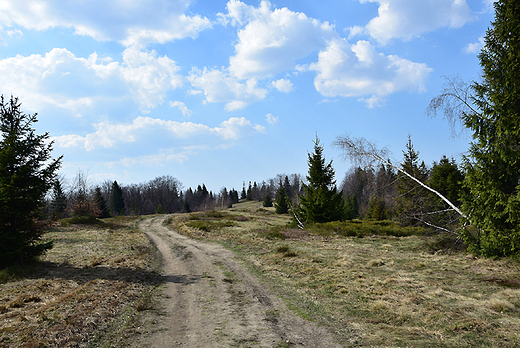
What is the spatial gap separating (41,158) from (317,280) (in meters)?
14.0

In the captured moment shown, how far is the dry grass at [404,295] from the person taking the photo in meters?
5.71

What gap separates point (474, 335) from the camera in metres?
5.50

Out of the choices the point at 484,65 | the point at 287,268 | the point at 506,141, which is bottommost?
the point at 287,268

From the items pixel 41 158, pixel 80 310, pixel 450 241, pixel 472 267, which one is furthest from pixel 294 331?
pixel 41 158

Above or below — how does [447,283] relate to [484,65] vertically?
below

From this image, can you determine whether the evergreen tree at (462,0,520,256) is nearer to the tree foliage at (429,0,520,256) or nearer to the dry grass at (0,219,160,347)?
the tree foliage at (429,0,520,256)

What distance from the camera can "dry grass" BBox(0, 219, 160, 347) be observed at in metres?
6.06

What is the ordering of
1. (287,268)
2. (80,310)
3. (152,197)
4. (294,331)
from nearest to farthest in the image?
(294,331) < (80,310) < (287,268) < (152,197)

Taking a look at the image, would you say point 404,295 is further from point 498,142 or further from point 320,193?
point 320,193

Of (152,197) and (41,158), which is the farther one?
(152,197)

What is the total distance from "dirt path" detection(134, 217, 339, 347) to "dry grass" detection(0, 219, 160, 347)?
0.81 m

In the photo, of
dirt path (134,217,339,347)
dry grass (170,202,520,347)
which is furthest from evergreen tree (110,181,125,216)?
dirt path (134,217,339,347)

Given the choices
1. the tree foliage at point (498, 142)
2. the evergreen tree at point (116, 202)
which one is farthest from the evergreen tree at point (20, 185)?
the evergreen tree at point (116, 202)

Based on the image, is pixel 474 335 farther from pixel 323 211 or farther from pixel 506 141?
pixel 323 211
